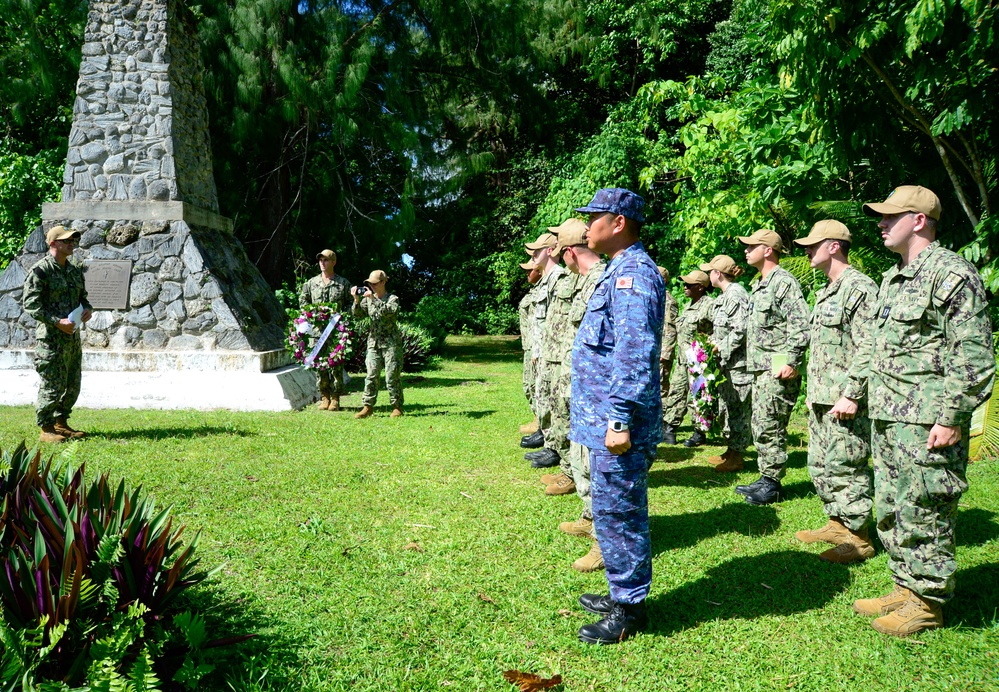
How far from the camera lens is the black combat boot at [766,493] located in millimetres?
5781

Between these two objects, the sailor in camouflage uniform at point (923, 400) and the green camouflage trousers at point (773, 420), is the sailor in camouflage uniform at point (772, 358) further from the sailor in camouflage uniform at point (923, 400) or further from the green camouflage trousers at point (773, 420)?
the sailor in camouflage uniform at point (923, 400)

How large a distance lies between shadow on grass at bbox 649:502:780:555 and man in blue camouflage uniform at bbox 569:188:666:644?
133 centimetres

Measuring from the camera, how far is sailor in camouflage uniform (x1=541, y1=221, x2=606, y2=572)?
14.9 ft

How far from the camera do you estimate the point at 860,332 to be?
4.64m

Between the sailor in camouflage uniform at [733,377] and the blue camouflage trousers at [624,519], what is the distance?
382 cm

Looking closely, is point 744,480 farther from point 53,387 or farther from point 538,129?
point 538,129

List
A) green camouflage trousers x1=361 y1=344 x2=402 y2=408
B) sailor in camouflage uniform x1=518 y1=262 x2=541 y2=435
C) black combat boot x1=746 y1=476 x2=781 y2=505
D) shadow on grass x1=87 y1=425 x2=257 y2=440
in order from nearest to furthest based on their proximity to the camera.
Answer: black combat boot x1=746 y1=476 x2=781 y2=505 → shadow on grass x1=87 y1=425 x2=257 y2=440 → sailor in camouflage uniform x1=518 y1=262 x2=541 y2=435 → green camouflage trousers x1=361 y1=344 x2=402 y2=408

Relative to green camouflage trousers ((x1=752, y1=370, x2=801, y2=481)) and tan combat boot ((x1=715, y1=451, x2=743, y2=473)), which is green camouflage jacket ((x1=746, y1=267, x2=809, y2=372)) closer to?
green camouflage trousers ((x1=752, y1=370, x2=801, y2=481))

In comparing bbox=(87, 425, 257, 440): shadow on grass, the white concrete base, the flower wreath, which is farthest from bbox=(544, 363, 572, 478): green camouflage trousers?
the white concrete base

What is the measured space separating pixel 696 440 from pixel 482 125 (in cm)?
1261

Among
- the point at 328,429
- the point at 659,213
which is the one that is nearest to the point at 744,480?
the point at 328,429

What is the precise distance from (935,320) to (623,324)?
5.15 feet

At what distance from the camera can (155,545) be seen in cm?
307

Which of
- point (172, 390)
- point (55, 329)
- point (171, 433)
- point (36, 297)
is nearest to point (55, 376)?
point (55, 329)
